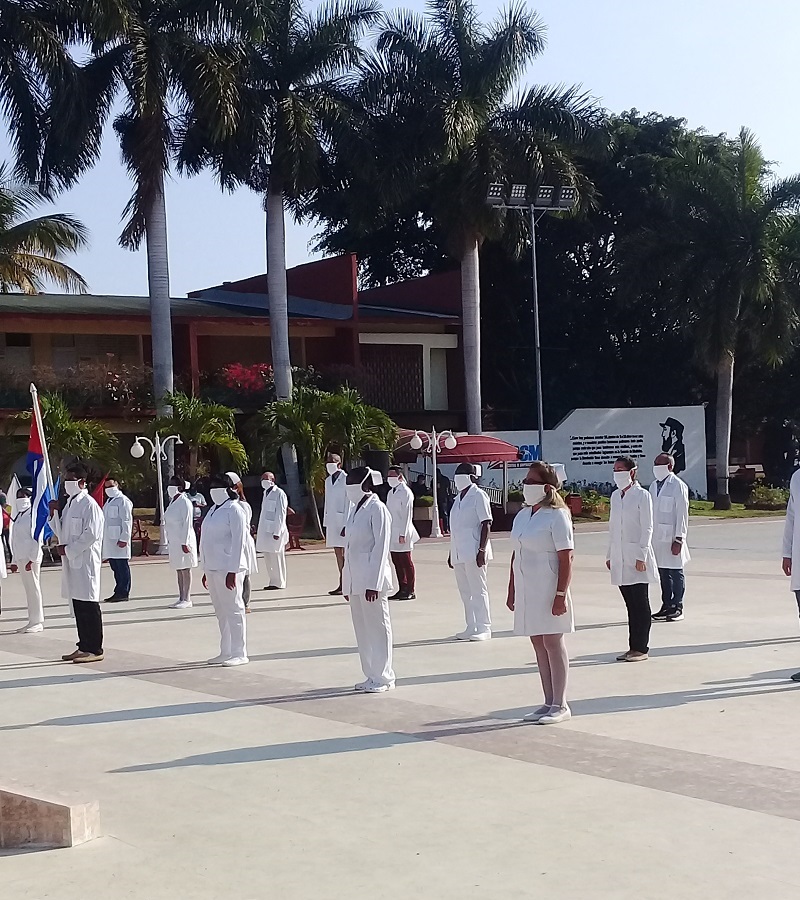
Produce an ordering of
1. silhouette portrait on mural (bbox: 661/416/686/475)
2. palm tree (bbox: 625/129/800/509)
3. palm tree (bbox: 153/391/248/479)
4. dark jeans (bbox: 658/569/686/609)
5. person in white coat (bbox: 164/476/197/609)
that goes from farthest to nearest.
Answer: silhouette portrait on mural (bbox: 661/416/686/475) < palm tree (bbox: 625/129/800/509) < palm tree (bbox: 153/391/248/479) < person in white coat (bbox: 164/476/197/609) < dark jeans (bbox: 658/569/686/609)

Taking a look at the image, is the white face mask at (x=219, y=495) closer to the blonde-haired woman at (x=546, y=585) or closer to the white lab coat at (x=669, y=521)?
the blonde-haired woman at (x=546, y=585)

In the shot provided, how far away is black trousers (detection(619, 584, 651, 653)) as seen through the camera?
1159 cm

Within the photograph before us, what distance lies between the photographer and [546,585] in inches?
353

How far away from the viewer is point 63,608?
1844 cm

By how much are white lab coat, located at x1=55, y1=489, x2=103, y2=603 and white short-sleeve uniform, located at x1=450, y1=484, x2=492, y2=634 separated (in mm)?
3719

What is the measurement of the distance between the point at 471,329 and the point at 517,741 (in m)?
32.5

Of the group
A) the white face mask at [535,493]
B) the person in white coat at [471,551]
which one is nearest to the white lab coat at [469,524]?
the person in white coat at [471,551]

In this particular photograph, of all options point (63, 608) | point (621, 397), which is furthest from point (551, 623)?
point (621, 397)

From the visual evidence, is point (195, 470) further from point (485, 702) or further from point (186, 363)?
point (485, 702)

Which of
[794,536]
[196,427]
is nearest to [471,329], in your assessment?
[196,427]

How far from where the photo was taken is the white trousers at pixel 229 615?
12047mm

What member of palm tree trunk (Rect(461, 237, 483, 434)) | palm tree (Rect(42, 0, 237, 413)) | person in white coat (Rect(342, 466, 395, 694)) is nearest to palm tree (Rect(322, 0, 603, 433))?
palm tree trunk (Rect(461, 237, 483, 434))

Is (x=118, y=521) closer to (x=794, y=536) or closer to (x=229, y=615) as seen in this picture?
(x=229, y=615)

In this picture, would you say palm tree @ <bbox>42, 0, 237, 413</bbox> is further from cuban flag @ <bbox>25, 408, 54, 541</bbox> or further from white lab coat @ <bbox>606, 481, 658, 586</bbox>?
white lab coat @ <bbox>606, 481, 658, 586</bbox>
